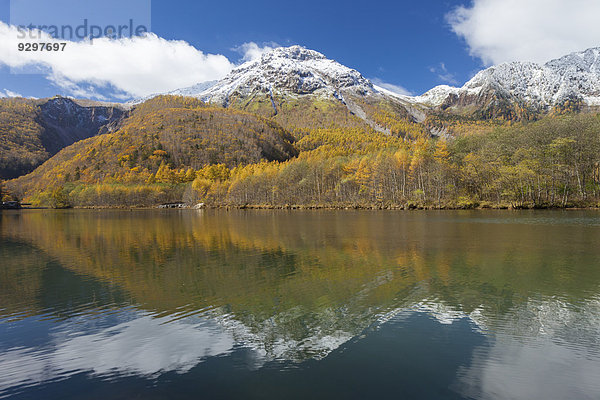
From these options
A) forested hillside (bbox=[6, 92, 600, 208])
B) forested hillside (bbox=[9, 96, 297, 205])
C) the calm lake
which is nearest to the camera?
the calm lake

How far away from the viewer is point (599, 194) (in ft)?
187

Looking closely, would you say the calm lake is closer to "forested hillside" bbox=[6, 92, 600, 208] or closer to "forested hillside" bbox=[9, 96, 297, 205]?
"forested hillside" bbox=[6, 92, 600, 208]

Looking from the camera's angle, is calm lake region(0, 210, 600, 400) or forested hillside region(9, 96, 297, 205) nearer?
calm lake region(0, 210, 600, 400)

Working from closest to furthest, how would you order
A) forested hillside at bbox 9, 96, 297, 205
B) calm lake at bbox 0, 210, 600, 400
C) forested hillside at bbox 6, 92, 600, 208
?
calm lake at bbox 0, 210, 600, 400 → forested hillside at bbox 6, 92, 600, 208 → forested hillside at bbox 9, 96, 297, 205

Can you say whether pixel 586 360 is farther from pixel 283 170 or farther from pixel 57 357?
pixel 283 170

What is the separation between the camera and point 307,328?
8.31 metres

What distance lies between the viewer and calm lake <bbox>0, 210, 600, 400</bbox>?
5820mm

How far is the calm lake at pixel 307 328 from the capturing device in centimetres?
582

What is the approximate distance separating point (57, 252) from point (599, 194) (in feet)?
258

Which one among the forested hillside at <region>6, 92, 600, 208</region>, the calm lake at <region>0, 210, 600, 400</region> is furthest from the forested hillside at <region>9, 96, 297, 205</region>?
the calm lake at <region>0, 210, 600, 400</region>

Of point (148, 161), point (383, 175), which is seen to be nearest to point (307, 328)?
point (383, 175)

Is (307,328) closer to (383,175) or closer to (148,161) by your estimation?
(383,175)

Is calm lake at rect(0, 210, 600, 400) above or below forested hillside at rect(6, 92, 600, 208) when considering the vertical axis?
below

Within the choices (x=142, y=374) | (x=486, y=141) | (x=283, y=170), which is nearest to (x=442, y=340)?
(x=142, y=374)
